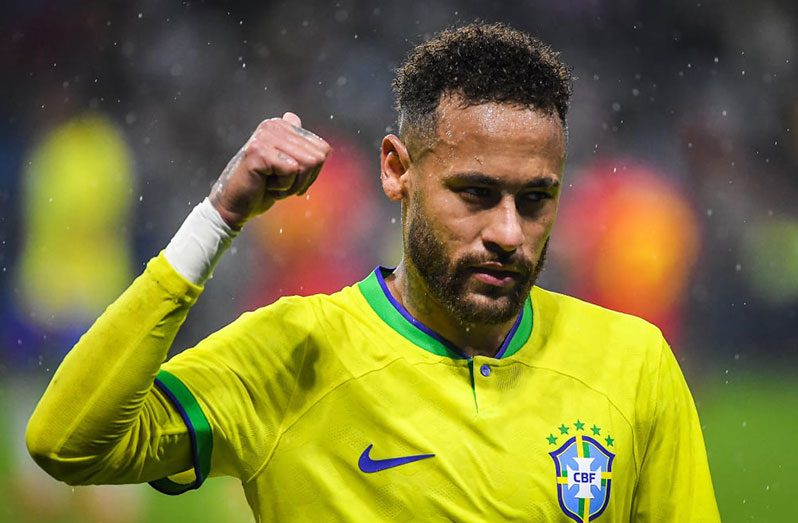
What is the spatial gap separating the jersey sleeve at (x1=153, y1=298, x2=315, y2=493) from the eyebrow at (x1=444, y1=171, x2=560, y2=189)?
1.31ft

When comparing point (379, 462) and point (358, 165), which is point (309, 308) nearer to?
point (379, 462)

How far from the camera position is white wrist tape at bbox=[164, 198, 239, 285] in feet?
6.12

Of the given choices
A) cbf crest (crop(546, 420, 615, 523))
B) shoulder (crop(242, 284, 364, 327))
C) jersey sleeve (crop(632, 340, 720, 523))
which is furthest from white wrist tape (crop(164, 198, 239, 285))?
jersey sleeve (crop(632, 340, 720, 523))

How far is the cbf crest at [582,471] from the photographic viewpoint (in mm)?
2119

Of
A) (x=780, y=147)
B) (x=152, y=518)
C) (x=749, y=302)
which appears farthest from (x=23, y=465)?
(x=780, y=147)

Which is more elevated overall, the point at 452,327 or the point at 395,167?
the point at 395,167

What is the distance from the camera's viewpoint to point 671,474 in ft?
7.32

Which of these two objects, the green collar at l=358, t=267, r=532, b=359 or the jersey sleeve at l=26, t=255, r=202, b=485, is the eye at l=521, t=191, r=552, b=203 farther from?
the jersey sleeve at l=26, t=255, r=202, b=485

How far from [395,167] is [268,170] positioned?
19.8 inches

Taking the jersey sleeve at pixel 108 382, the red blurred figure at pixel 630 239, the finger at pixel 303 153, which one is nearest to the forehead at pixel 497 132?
the finger at pixel 303 153

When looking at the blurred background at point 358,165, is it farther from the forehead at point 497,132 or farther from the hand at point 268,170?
the hand at point 268,170

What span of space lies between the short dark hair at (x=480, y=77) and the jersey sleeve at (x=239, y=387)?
0.46 meters

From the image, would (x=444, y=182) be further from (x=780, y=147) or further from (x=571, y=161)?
(x=780, y=147)

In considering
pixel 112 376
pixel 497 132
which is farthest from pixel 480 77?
pixel 112 376
